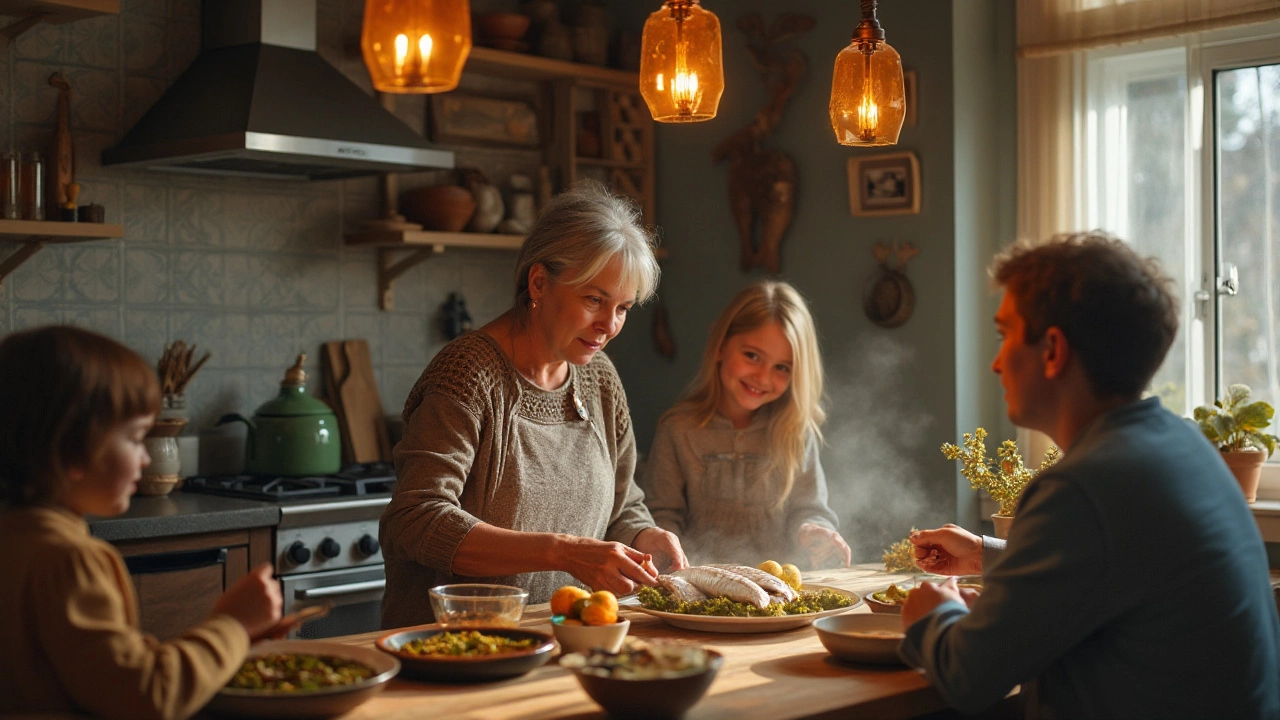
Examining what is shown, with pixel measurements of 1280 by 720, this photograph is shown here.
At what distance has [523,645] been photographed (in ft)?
5.66

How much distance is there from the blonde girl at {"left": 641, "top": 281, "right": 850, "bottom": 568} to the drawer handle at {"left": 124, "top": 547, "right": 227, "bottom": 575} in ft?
3.64

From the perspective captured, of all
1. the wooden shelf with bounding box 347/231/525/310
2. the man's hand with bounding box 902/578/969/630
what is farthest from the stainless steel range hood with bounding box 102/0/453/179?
the man's hand with bounding box 902/578/969/630

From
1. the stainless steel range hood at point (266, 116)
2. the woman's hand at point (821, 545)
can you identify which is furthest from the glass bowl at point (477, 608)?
the stainless steel range hood at point (266, 116)

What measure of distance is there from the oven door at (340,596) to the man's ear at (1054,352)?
2.25 metres

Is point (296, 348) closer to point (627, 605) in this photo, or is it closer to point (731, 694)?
point (627, 605)

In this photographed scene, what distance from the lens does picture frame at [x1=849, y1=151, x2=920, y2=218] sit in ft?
13.0

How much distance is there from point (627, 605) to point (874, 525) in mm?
2073

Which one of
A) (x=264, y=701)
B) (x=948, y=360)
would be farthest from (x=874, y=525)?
(x=264, y=701)

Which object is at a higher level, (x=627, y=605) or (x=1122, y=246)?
(x=1122, y=246)

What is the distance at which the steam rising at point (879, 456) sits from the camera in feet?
12.9

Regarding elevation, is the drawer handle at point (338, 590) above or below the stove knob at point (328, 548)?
below

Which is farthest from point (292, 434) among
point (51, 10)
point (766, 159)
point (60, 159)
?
point (766, 159)

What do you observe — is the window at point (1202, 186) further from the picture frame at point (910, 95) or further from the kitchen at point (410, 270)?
the picture frame at point (910, 95)

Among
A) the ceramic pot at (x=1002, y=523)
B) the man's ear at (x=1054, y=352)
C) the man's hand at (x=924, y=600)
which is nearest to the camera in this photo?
the man's ear at (x=1054, y=352)
